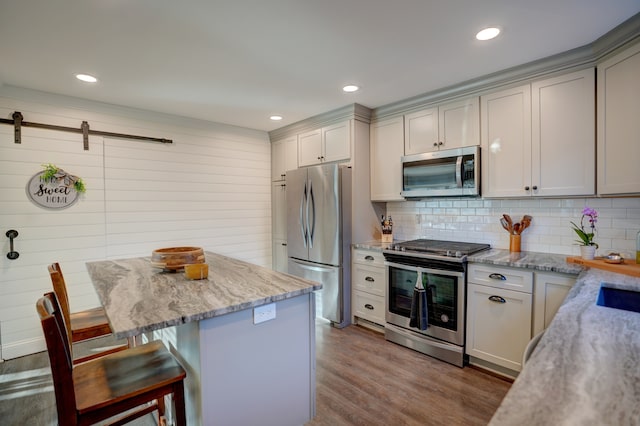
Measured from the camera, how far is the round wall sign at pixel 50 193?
2.97 m

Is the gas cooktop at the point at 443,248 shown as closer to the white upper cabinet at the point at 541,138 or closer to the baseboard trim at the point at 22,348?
the white upper cabinet at the point at 541,138

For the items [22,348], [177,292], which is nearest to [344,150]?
[177,292]

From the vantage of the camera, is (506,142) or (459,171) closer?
(506,142)

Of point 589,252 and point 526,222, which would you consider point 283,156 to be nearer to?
point 526,222

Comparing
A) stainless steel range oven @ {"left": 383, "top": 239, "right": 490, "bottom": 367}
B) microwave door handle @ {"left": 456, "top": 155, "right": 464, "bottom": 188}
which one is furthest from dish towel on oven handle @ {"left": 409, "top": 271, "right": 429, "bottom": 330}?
A: microwave door handle @ {"left": 456, "top": 155, "right": 464, "bottom": 188}

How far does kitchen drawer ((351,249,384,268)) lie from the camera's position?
3295 mm

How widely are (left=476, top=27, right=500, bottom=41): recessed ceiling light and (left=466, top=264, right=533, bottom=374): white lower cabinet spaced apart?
5.54 feet

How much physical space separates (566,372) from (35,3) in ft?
9.49

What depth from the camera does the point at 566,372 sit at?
0.79 m

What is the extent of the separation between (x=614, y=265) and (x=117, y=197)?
4439 mm

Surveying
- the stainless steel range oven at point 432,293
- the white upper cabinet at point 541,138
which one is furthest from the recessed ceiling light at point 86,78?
the white upper cabinet at point 541,138


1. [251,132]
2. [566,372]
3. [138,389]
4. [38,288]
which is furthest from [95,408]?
[251,132]

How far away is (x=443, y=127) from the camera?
310 cm

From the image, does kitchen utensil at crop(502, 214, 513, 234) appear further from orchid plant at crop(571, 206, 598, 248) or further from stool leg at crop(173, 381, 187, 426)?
stool leg at crop(173, 381, 187, 426)
